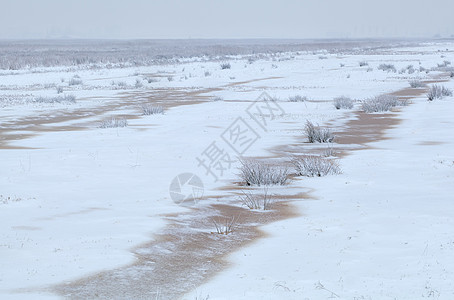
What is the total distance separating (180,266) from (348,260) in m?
1.66

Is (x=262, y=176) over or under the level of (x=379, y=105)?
over

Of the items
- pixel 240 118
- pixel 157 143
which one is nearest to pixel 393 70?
pixel 240 118

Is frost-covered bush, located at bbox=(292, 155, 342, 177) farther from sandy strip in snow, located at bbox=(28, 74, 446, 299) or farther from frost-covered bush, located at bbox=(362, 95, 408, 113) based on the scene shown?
frost-covered bush, located at bbox=(362, 95, 408, 113)

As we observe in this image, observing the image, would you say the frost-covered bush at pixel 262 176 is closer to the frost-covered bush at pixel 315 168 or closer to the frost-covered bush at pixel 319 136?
the frost-covered bush at pixel 315 168

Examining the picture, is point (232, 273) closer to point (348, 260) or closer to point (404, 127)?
point (348, 260)

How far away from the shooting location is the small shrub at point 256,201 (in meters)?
10.1

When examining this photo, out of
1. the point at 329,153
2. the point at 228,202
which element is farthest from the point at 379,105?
the point at 228,202

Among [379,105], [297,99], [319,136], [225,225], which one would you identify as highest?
[225,225]

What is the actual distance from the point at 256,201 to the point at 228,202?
0.49 metres

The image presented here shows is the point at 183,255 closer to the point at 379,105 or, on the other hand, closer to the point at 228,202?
the point at 228,202

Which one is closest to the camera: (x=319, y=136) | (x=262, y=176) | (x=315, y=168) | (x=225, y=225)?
(x=225, y=225)

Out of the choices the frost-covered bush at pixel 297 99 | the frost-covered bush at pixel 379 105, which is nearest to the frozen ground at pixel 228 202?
the frost-covered bush at pixel 379 105

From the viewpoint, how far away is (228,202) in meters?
10.6

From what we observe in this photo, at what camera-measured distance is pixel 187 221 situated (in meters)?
9.28
